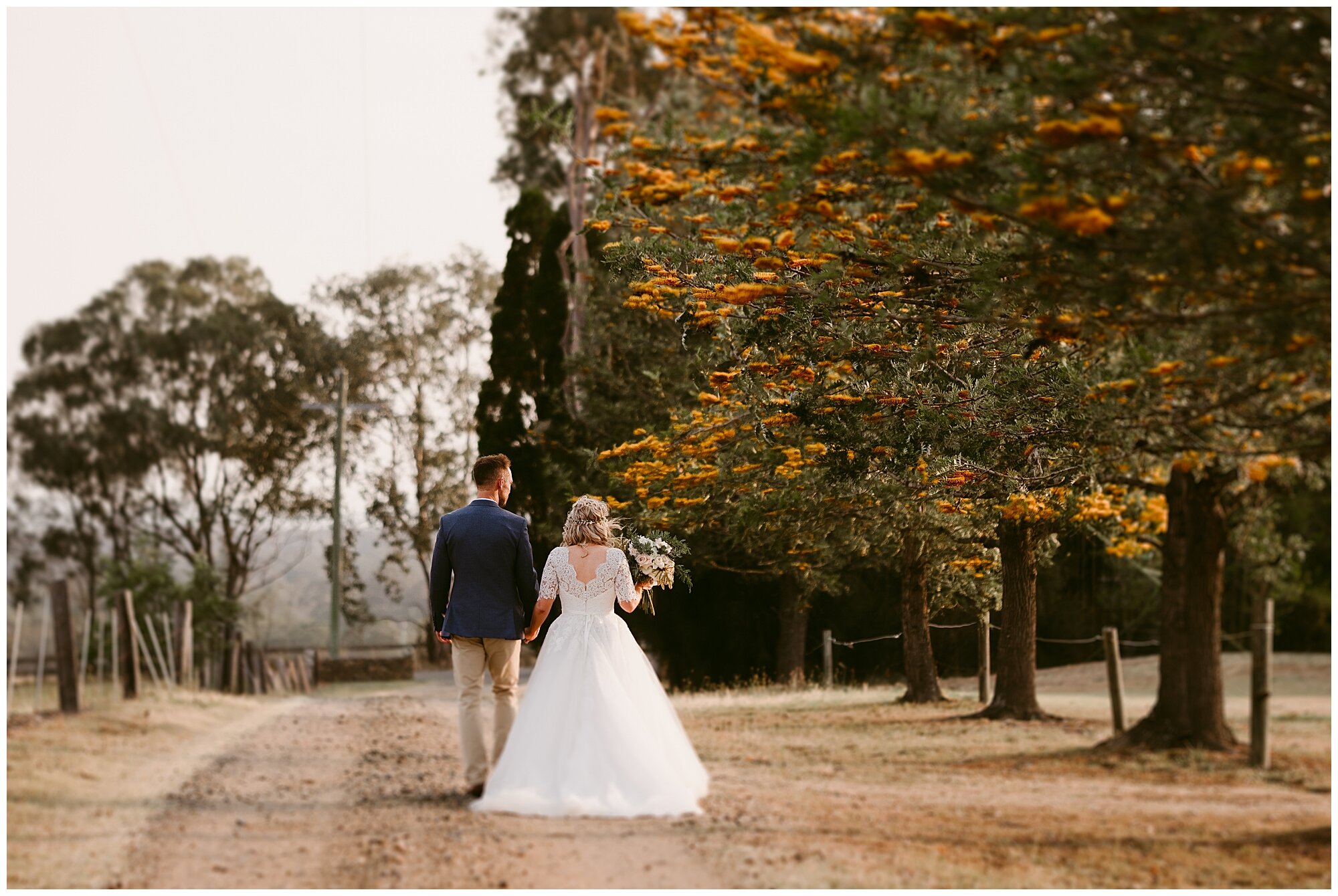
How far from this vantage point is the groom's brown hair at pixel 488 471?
546 centimetres

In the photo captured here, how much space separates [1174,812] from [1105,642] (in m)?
0.82

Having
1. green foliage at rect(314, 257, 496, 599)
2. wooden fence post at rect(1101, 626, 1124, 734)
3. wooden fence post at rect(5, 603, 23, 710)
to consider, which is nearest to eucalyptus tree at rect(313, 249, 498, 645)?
green foliage at rect(314, 257, 496, 599)

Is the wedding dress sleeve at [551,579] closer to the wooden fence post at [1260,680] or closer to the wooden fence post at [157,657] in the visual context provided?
the wooden fence post at [1260,680]

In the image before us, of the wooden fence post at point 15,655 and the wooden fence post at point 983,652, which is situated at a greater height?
the wooden fence post at point 983,652

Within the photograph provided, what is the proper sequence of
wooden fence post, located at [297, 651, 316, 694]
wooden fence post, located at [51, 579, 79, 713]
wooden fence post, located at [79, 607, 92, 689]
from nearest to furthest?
wooden fence post, located at [51, 579, 79, 713] → wooden fence post, located at [79, 607, 92, 689] → wooden fence post, located at [297, 651, 316, 694]

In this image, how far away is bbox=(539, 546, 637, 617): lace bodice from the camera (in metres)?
5.45

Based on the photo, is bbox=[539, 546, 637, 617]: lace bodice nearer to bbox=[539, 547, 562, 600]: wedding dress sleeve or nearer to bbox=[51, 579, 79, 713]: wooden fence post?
bbox=[539, 547, 562, 600]: wedding dress sleeve

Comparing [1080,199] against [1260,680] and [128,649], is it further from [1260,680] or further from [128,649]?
[128,649]

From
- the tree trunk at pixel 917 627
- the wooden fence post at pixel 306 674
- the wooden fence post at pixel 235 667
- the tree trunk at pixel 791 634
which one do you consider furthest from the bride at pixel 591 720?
the wooden fence post at pixel 235 667

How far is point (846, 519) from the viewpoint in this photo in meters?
6.47

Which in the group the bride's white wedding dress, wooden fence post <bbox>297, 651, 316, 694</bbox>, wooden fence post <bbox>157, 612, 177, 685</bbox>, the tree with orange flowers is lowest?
wooden fence post <bbox>297, 651, 316, 694</bbox>

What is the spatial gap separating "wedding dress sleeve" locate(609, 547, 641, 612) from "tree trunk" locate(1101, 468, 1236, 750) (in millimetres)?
2227

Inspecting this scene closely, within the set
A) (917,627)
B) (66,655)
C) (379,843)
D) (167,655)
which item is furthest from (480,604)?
(167,655)

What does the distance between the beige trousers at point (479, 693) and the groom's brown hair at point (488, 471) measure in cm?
72
